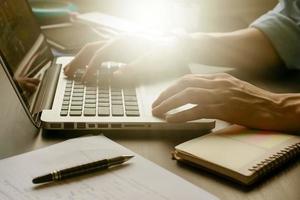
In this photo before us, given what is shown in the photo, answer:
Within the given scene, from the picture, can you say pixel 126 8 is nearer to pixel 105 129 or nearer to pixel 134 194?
pixel 105 129

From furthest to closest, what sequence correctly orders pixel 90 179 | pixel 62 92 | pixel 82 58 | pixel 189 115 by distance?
pixel 82 58, pixel 62 92, pixel 189 115, pixel 90 179

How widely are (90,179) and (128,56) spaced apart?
514 millimetres

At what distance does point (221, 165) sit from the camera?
61cm

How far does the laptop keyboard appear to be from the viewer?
2.49ft

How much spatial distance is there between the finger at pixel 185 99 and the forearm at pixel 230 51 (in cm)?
37

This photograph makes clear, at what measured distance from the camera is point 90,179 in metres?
0.60

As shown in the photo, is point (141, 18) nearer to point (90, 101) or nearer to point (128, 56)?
point (128, 56)

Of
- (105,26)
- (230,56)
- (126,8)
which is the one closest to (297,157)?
(230,56)

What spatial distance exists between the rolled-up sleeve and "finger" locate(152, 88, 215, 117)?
42cm

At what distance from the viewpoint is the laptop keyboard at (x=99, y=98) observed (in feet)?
2.49

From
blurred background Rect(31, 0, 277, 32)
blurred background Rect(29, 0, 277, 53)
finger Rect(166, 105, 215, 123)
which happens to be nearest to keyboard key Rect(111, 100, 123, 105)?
finger Rect(166, 105, 215, 123)

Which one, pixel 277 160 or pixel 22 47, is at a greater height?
pixel 22 47

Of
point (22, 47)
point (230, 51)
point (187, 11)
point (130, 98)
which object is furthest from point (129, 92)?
point (187, 11)

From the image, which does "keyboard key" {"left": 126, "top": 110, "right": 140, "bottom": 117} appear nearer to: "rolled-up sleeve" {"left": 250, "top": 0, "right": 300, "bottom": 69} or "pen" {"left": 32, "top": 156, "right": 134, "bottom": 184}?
"pen" {"left": 32, "top": 156, "right": 134, "bottom": 184}
